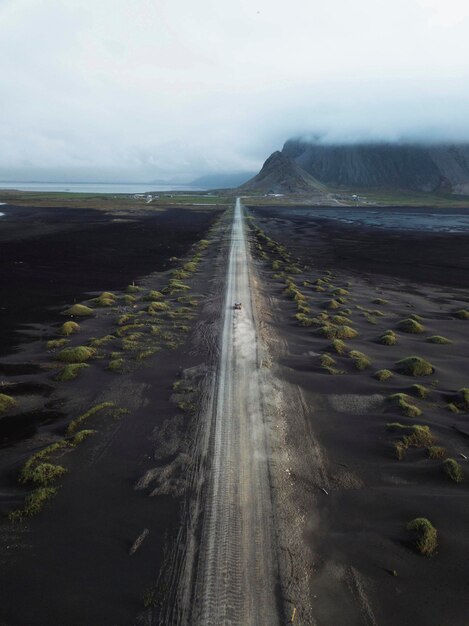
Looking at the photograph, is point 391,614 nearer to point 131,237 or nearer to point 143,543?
point 143,543

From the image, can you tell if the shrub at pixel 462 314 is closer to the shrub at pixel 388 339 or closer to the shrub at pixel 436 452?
the shrub at pixel 388 339

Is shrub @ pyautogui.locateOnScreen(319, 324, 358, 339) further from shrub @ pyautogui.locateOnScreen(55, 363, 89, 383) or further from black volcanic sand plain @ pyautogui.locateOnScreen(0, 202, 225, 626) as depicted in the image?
shrub @ pyautogui.locateOnScreen(55, 363, 89, 383)

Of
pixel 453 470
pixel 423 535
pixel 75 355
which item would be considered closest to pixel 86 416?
pixel 75 355

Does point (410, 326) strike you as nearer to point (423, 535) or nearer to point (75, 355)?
point (423, 535)

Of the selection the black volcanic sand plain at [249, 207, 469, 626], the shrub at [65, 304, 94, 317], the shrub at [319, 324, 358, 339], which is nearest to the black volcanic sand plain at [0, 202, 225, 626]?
the shrub at [65, 304, 94, 317]

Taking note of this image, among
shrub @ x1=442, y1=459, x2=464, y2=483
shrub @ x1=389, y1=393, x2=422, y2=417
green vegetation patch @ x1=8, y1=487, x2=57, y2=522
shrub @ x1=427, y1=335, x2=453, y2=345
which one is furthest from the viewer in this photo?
shrub @ x1=427, y1=335, x2=453, y2=345

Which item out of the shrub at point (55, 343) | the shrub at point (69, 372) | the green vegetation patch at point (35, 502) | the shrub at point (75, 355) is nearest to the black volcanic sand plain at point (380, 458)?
the green vegetation patch at point (35, 502)

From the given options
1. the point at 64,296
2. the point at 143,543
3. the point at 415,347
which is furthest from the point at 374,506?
the point at 64,296
